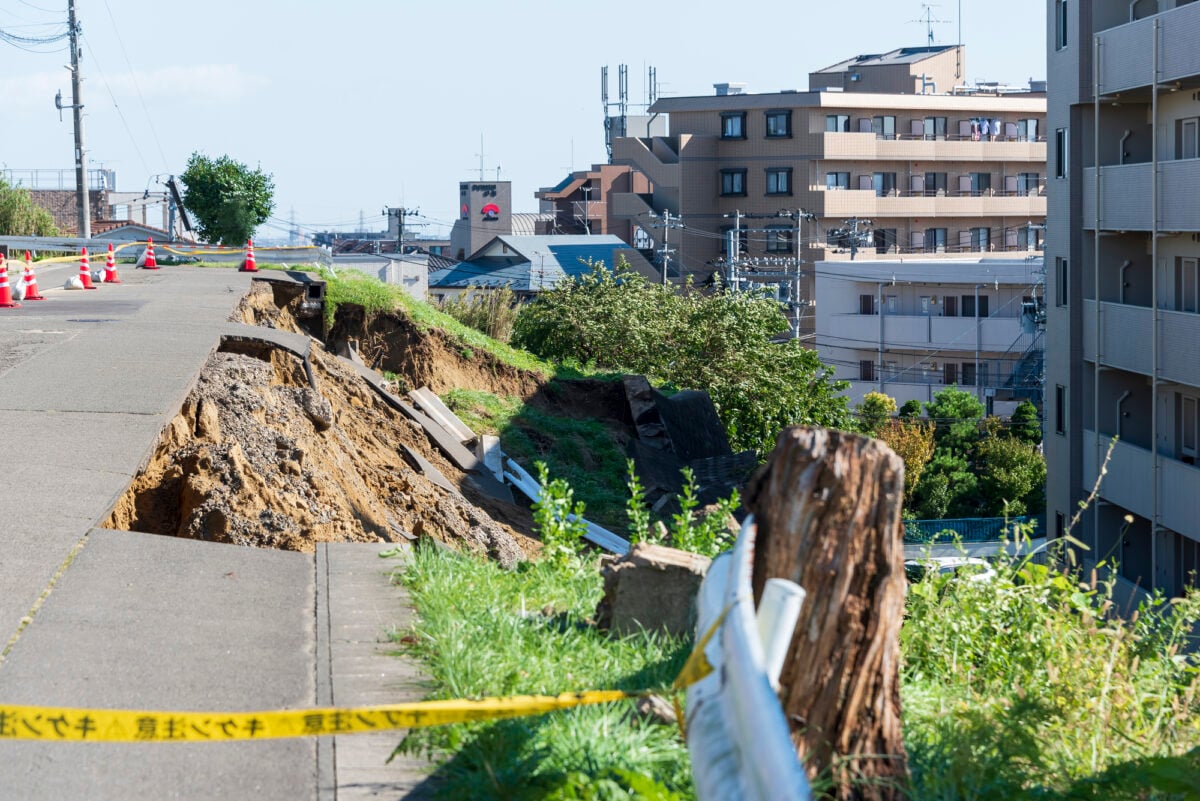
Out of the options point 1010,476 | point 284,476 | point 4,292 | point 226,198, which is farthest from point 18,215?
point 284,476

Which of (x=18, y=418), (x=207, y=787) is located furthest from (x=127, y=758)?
(x=18, y=418)

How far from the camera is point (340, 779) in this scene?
14.4 feet

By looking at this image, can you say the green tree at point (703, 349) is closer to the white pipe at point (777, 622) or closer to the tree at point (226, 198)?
the tree at point (226, 198)

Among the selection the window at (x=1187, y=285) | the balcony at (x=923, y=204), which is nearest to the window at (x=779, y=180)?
the balcony at (x=923, y=204)

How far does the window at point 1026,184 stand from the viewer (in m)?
61.2

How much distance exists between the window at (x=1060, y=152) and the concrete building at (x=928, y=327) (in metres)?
20.2

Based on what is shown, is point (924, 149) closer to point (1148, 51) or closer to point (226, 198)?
point (226, 198)

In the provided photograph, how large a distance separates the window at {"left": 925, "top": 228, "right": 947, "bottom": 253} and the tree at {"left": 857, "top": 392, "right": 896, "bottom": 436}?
15.7 metres

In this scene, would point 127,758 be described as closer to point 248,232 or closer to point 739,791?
point 739,791

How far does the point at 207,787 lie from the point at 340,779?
0.42 m

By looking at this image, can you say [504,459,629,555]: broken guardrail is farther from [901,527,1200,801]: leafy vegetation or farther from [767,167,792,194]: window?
[767,167,792,194]: window

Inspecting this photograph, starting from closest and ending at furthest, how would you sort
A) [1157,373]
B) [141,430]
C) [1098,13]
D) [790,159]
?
[141,430]
[1157,373]
[1098,13]
[790,159]

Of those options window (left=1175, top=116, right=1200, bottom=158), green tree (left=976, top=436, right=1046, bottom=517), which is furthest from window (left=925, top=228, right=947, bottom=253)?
window (left=1175, top=116, right=1200, bottom=158)

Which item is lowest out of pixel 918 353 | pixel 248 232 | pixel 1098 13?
pixel 918 353
